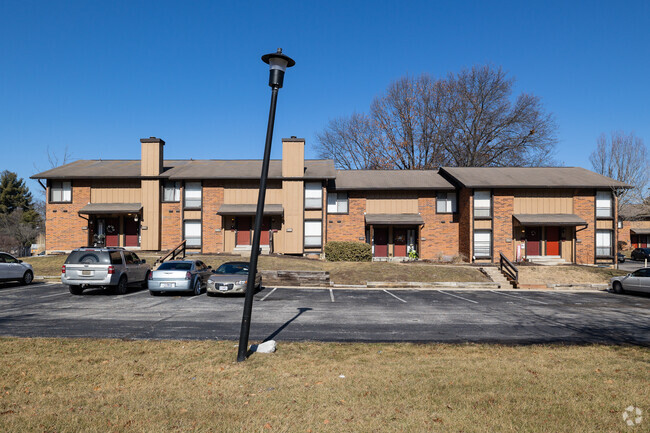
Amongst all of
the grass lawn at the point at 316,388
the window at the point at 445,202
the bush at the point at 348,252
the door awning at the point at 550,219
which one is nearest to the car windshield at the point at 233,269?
the grass lawn at the point at 316,388

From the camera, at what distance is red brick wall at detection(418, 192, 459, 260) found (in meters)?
32.3

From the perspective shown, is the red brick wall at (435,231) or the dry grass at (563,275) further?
the red brick wall at (435,231)

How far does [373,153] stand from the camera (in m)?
51.8

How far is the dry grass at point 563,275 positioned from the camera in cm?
2489

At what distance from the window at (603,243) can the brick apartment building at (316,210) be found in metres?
0.07

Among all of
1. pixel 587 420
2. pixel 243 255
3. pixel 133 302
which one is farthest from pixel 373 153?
pixel 587 420

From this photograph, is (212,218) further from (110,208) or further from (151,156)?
(110,208)

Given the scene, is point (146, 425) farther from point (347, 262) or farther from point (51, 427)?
point (347, 262)

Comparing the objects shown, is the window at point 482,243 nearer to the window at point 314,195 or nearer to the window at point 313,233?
the window at point 313,233

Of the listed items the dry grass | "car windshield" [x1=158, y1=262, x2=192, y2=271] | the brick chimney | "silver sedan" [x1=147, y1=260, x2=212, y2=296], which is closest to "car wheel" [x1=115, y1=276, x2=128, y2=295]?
"silver sedan" [x1=147, y1=260, x2=212, y2=296]

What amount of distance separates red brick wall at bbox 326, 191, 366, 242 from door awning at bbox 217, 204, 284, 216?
404 centimetres

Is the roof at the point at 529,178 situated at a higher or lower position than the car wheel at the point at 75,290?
higher

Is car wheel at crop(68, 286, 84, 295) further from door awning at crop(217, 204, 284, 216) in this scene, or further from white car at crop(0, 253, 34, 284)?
door awning at crop(217, 204, 284, 216)

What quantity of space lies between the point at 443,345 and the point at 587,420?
390 cm
